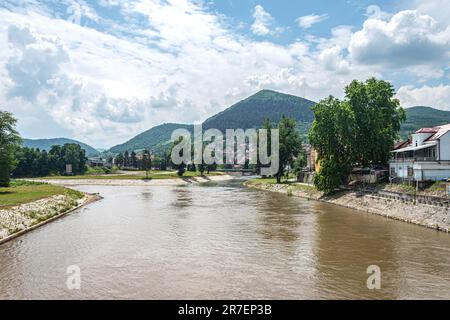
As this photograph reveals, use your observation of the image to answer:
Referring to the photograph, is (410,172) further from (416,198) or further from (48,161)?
(48,161)

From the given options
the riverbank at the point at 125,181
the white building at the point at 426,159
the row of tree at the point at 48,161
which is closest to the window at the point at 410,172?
the white building at the point at 426,159

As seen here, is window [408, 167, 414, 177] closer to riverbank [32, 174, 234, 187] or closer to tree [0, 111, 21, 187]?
tree [0, 111, 21, 187]

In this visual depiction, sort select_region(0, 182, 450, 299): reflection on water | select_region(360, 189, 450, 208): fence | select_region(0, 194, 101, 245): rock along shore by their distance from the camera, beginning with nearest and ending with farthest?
select_region(0, 182, 450, 299): reflection on water → select_region(0, 194, 101, 245): rock along shore → select_region(360, 189, 450, 208): fence

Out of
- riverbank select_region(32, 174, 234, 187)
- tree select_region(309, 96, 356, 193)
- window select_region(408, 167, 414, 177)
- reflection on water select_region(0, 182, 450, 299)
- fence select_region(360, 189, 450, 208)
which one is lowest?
reflection on water select_region(0, 182, 450, 299)

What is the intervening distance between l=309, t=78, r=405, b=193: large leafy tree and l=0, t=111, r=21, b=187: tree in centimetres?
5411

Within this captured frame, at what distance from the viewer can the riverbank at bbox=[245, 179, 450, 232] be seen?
35.0 m

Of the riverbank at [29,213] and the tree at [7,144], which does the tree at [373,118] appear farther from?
the tree at [7,144]

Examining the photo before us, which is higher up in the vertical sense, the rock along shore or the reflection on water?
the rock along shore

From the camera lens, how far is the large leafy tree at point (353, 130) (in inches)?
2413

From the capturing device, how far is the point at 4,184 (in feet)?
237

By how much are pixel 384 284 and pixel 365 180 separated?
1802 inches

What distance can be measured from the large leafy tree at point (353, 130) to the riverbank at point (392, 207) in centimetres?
415

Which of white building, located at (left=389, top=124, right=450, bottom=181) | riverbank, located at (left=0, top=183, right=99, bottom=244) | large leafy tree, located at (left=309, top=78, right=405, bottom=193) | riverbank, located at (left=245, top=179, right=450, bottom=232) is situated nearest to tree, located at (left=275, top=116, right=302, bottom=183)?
riverbank, located at (left=245, top=179, right=450, bottom=232)
